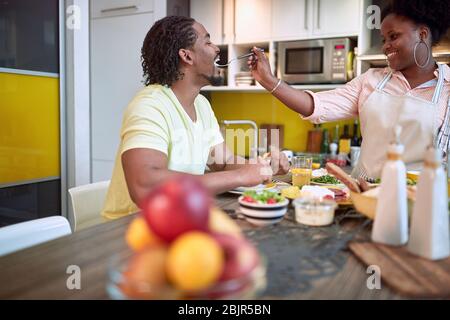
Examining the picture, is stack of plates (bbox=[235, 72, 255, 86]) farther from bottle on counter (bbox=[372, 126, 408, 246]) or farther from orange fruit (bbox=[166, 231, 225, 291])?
orange fruit (bbox=[166, 231, 225, 291])

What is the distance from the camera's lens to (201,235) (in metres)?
0.39

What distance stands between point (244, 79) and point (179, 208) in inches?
110

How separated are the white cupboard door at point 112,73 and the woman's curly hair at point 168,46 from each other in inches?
67.8

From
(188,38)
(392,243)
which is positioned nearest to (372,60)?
(188,38)

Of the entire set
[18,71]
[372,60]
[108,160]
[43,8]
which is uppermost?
[43,8]

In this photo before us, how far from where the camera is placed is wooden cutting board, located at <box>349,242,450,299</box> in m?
0.61

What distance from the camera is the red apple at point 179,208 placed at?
390 mm

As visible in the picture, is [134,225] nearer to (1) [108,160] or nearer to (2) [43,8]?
(2) [43,8]

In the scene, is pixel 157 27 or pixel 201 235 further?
pixel 157 27

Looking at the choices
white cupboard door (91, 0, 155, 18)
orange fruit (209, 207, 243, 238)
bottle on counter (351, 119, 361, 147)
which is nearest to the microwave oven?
bottle on counter (351, 119, 361, 147)

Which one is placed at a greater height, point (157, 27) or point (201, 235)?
point (157, 27)

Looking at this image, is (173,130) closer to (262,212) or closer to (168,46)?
(168,46)

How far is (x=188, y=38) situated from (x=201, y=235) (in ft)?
3.67
